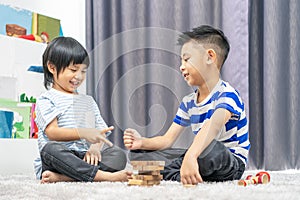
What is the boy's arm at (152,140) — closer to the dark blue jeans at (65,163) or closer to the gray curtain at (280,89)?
the dark blue jeans at (65,163)

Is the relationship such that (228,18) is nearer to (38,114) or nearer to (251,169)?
(251,169)

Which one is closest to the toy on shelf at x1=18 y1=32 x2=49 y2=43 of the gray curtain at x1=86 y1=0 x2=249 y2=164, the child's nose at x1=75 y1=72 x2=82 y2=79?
the gray curtain at x1=86 y1=0 x2=249 y2=164

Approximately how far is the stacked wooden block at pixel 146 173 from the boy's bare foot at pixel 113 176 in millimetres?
140

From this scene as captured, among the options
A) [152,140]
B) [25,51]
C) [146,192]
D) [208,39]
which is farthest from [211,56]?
[25,51]

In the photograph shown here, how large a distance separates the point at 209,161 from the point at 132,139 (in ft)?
0.67

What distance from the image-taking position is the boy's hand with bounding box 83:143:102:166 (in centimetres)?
119


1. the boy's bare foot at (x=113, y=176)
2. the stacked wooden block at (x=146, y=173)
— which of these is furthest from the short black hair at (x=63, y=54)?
the stacked wooden block at (x=146, y=173)

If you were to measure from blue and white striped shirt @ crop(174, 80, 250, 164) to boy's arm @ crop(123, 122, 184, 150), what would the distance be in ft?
0.19

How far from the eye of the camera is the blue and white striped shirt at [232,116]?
1.14 meters

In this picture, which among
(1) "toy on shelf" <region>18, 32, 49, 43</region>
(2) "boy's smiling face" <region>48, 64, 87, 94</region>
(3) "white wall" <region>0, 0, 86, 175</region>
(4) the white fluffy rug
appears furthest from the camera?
(1) "toy on shelf" <region>18, 32, 49, 43</region>

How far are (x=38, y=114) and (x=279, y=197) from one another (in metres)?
0.72

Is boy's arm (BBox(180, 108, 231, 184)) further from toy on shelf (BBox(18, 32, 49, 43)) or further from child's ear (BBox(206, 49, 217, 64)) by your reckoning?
toy on shelf (BBox(18, 32, 49, 43))

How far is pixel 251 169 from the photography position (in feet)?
5.61

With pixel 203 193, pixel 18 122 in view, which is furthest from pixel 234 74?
pixel 203 193
